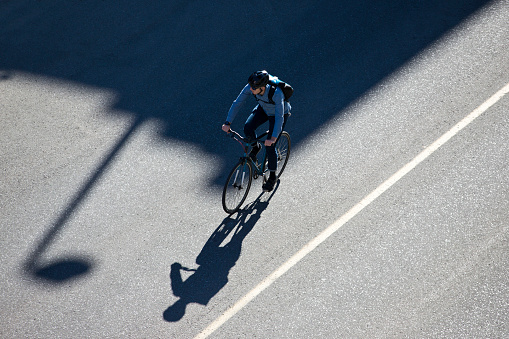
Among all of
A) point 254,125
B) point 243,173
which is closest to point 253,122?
point 254,125

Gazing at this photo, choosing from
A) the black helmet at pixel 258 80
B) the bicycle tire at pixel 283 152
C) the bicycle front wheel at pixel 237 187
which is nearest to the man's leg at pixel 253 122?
the bicycle front wheel at pixel 237 187

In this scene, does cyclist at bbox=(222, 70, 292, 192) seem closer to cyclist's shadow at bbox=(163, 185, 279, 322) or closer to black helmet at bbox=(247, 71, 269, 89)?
black helmet at bbox=(247, 71, 269, 89)

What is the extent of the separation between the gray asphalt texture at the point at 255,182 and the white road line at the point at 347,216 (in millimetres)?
83

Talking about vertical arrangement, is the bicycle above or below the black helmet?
below

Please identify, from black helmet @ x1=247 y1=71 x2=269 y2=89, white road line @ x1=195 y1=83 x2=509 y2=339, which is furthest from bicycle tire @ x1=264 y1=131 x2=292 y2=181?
black helmet @ x1=247 y1=71 x2=269 y2=89

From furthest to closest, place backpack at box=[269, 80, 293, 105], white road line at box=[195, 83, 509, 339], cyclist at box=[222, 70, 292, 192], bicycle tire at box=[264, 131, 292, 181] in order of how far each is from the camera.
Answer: bicycle tire at box=[264, 131, 292, 181] < backpack at box=[269, 80, 293, 105] < cyclist at box=[222, 70, 292, 192] < white road line at box=[195, 83, 509, 339]

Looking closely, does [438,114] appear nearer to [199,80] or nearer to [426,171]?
[426,171]

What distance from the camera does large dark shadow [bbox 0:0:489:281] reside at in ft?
27.8

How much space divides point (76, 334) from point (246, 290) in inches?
82.7

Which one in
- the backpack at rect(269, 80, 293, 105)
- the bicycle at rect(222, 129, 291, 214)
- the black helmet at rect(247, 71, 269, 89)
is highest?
the black helmet at rect(247, 71, 269, 89)

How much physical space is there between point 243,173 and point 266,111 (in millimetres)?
952

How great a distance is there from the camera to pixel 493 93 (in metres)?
8.23

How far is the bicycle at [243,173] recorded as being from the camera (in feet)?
22.0

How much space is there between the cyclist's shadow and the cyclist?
1.97ft
